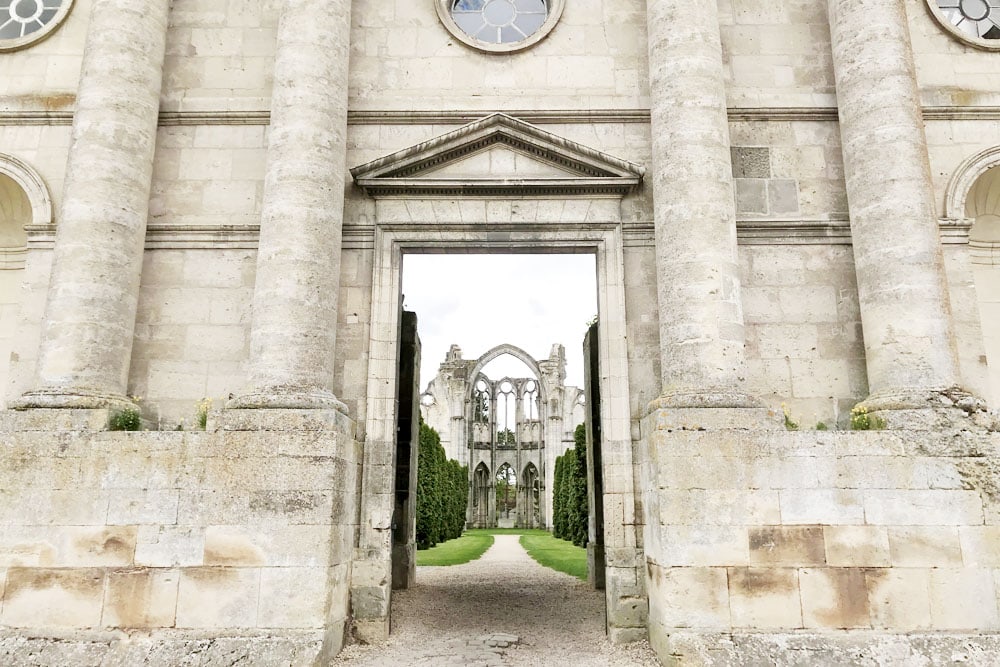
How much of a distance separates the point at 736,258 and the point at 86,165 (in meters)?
7.88

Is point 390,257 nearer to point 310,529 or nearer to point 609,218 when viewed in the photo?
point 609,218

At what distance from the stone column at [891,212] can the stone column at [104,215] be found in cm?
880

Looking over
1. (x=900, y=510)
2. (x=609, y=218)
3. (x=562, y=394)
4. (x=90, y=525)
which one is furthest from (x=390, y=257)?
(x=562, y=394)

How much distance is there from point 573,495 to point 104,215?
20.7 m

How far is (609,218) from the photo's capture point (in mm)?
10109

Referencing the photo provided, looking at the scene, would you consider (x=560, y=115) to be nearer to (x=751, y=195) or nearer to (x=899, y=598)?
(x=751, y=195)

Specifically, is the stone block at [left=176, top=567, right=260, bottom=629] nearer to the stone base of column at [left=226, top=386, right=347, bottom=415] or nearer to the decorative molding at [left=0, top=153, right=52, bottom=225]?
the stone base of column at [left=226, top=386, right=347, bottom=415]

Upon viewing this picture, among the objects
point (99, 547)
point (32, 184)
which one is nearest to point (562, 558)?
point (99, 547)

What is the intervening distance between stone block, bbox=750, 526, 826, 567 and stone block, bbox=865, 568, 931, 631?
0.52 metres

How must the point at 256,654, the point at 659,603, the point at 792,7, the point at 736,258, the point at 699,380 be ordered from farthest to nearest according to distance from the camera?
the point at 792,7, the point at 736,258, the point at 699,380, the point at 659,603, the point at 256,654

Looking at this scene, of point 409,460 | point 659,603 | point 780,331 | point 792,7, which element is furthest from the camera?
point 409,460

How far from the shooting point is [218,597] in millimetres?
7551

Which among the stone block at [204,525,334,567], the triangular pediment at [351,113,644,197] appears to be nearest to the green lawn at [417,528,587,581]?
the triangular pediment at [351,113,644,197]

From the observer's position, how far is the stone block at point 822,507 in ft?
24.9
